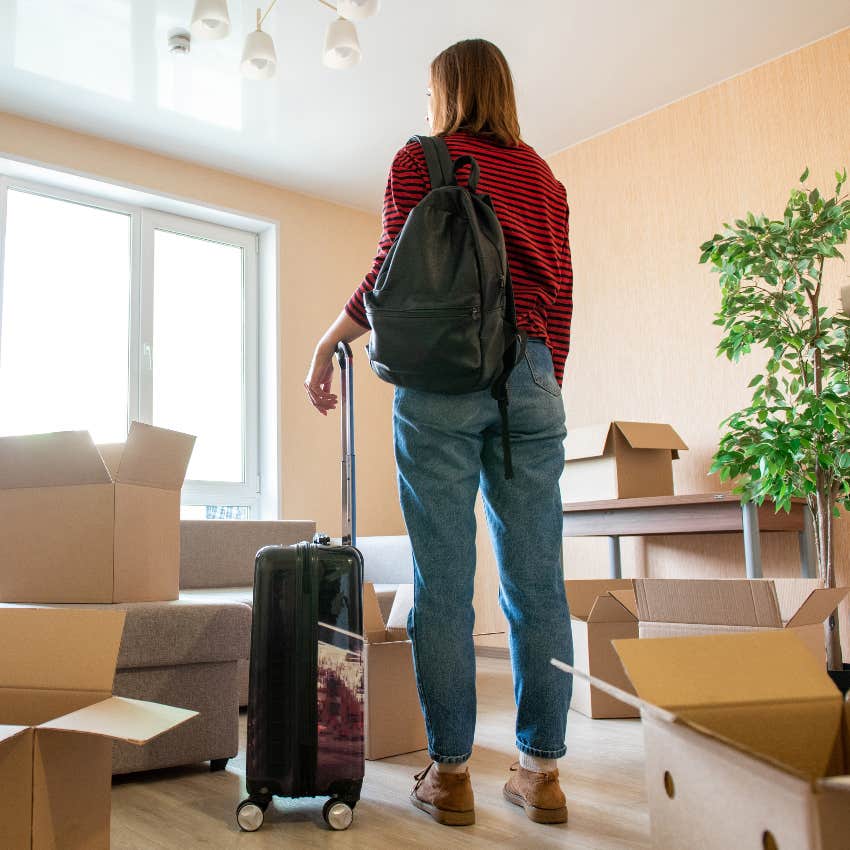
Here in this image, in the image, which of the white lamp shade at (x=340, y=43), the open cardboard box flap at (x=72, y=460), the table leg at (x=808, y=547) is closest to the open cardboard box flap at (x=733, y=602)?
the table leg at (x=808, y=547)

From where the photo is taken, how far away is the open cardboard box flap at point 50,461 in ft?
5.37

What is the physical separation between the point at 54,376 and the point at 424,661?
294 cm

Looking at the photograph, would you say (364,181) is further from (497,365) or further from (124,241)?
(497,365)

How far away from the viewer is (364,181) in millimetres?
4309

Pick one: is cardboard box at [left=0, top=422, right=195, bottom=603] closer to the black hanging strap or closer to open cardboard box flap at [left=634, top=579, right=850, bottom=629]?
the black hanging strap

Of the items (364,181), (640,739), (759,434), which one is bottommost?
(640,739)

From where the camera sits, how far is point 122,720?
34.9 inches

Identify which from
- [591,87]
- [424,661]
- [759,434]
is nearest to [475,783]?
[424,661]

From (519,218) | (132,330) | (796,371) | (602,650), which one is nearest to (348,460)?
(519,218)

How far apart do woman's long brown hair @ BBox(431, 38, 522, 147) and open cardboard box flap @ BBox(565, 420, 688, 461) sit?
1.64m

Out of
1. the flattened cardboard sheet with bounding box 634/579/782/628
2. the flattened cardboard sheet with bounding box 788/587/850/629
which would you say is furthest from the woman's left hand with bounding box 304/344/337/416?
the flattened cardboard sheet with bounding box 788/587/850/629

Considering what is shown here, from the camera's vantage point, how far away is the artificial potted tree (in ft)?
7.69

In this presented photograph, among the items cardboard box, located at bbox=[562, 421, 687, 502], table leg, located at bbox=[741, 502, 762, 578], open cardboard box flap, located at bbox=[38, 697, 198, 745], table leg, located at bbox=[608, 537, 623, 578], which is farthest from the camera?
table leg, located at bbox=[608, 537, 623, 578]

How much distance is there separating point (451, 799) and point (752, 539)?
4.86ft
